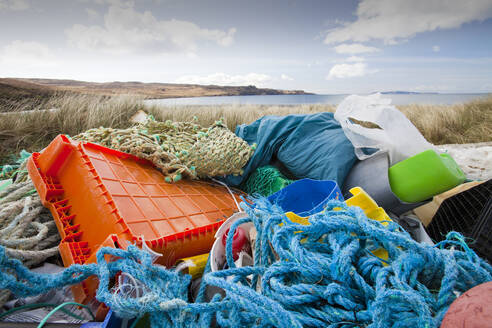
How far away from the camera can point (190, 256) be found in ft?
4.80

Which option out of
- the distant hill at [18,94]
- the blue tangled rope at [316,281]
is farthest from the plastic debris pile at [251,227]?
the distant hill at [18,94]

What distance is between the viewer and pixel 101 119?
400 cm

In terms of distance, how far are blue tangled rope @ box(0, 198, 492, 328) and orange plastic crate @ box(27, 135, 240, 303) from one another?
221mm

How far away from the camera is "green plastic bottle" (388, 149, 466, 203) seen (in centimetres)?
180

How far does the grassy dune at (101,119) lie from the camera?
3439mm

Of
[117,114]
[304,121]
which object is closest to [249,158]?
[304,121]

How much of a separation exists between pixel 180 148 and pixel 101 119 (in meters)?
2.56

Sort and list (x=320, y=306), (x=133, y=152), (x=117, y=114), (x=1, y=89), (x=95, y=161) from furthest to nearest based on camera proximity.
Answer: (x=1, y=89)
(x=117, y=114)
(x=133, y=152)
(x=95, y=161)
(x=320, y=306)

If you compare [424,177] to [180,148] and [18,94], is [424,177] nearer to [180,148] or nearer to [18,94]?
[180,148]

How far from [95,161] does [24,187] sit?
485 mm

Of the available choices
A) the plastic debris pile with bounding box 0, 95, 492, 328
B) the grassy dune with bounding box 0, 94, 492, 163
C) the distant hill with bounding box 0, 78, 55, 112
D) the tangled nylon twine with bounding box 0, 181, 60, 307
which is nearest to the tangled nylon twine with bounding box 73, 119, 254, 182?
the plastic debris pile with bounding box 0, 95, 492, 328

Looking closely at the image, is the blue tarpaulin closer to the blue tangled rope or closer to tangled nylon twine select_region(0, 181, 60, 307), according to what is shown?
the blue tangled rope

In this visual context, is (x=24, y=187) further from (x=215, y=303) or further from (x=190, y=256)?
(x=215, y=303)

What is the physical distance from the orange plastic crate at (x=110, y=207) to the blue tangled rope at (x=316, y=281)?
22cm
